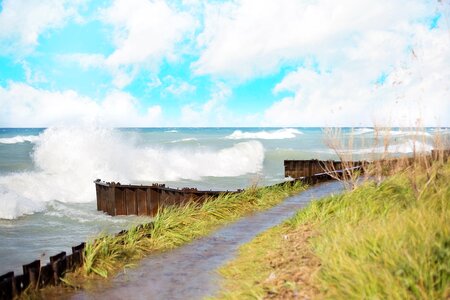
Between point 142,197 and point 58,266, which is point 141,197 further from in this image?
point 58,266

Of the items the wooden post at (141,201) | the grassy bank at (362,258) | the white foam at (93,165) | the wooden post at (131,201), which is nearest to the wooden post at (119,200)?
the wooden post at (131,201)

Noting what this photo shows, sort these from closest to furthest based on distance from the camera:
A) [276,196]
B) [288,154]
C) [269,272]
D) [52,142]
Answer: [269,272], [276,196], [52,142], [288,154]

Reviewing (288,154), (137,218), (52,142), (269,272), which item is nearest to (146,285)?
(269,272)

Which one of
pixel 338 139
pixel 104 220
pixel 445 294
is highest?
pixel 338 139

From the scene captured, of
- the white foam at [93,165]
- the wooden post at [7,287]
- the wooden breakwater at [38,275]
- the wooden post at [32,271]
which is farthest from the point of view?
the white foam at [93,165]

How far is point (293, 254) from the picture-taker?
7.45 metres

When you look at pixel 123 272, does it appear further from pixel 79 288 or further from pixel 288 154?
pixel 288 154

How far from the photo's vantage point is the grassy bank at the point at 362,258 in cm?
469

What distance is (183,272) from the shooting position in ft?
26.2

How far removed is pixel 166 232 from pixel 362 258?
5.61 meters

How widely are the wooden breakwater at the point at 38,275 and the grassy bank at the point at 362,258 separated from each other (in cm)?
256

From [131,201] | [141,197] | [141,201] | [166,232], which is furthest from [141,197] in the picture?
[166,232]

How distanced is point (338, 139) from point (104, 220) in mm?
10077

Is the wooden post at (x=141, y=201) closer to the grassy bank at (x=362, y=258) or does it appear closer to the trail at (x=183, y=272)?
the trail at (x=183, y=272)
